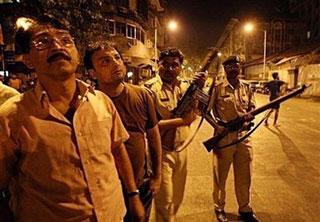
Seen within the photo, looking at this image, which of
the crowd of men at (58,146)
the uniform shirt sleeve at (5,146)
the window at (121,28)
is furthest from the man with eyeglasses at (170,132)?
the window at (121,28)

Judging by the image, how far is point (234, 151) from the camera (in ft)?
13.8

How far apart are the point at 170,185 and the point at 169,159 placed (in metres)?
0.28

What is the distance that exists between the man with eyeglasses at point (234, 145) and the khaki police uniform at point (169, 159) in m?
0.75

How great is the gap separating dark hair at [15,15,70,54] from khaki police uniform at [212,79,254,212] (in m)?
2.66

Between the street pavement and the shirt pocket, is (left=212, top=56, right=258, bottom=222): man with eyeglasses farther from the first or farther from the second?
the shirt pocket

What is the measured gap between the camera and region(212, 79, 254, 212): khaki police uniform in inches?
165

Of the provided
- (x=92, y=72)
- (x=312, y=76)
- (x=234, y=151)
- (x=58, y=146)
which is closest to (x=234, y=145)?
(x=234, y=151)

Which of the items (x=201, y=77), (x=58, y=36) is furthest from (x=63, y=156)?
(x=201, y=77)

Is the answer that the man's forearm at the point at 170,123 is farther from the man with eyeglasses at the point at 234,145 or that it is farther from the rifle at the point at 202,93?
the man with eyeglasses at the point at 234,145

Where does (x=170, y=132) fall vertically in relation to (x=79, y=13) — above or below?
below

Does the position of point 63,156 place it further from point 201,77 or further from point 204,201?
point 204,201

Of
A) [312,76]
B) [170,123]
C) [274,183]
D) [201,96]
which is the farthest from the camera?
[312,76]

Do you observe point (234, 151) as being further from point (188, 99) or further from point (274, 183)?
point (274, 183)

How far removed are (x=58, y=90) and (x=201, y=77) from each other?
2.06 m
